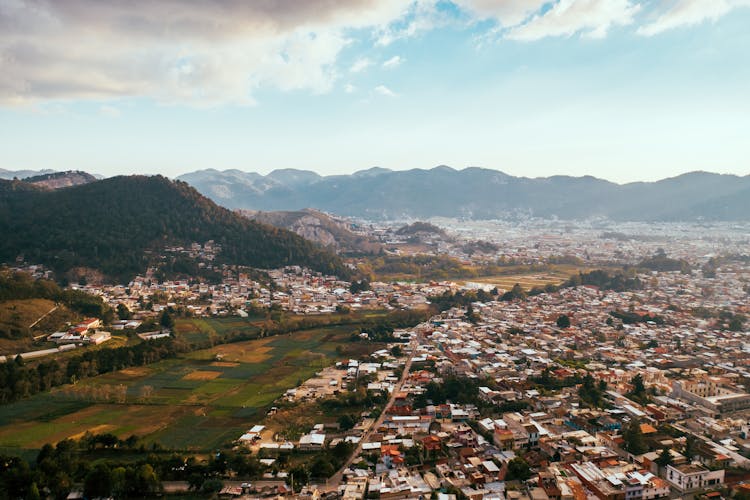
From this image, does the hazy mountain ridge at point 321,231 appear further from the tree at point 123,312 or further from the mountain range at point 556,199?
the mountain range at point 556,199

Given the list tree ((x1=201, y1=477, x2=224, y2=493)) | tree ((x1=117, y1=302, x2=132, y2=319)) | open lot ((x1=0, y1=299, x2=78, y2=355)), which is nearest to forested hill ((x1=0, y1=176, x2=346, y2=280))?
tree ((x1=117, y1=302, x2=132, y2=319))

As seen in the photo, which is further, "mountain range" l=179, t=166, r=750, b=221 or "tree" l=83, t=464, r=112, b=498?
"mountain range" l=179, t=166, r=750, b=221

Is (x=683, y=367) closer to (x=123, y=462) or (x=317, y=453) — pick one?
(x=317, y=453)

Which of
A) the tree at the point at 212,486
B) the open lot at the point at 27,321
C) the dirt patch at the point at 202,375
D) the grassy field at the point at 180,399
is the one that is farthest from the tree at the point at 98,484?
the open lot at the point at 27,321

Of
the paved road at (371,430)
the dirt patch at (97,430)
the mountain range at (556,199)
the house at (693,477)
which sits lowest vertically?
the dirt patch at (97,430)

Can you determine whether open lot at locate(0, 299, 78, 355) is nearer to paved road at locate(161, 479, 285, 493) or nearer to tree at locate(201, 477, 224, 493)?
paved road at locate(161, 479, 285, 493)

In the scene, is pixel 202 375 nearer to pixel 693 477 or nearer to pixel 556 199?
pixel 693 477

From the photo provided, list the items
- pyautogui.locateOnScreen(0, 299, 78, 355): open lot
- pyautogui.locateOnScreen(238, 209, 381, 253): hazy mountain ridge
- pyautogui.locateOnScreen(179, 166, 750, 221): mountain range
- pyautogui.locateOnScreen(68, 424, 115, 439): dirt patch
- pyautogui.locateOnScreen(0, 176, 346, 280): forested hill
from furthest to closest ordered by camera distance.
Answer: pyautogui.locateOnScreen(179, 166, 750, 221): mountain range < pyautogui.locateOnScreen(238, 209, 381, 253): hazy mountain ridge < pyautogui.locateOnScreen(0, 176, 346, 280): forested hill < pyautogui.locateOnScreen(0, 299, 78, 355): open lot < pyautogui.locateOnScreen(68, 424, 115, 439): dirt patch

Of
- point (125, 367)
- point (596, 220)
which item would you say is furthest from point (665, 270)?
point (596, 220)
